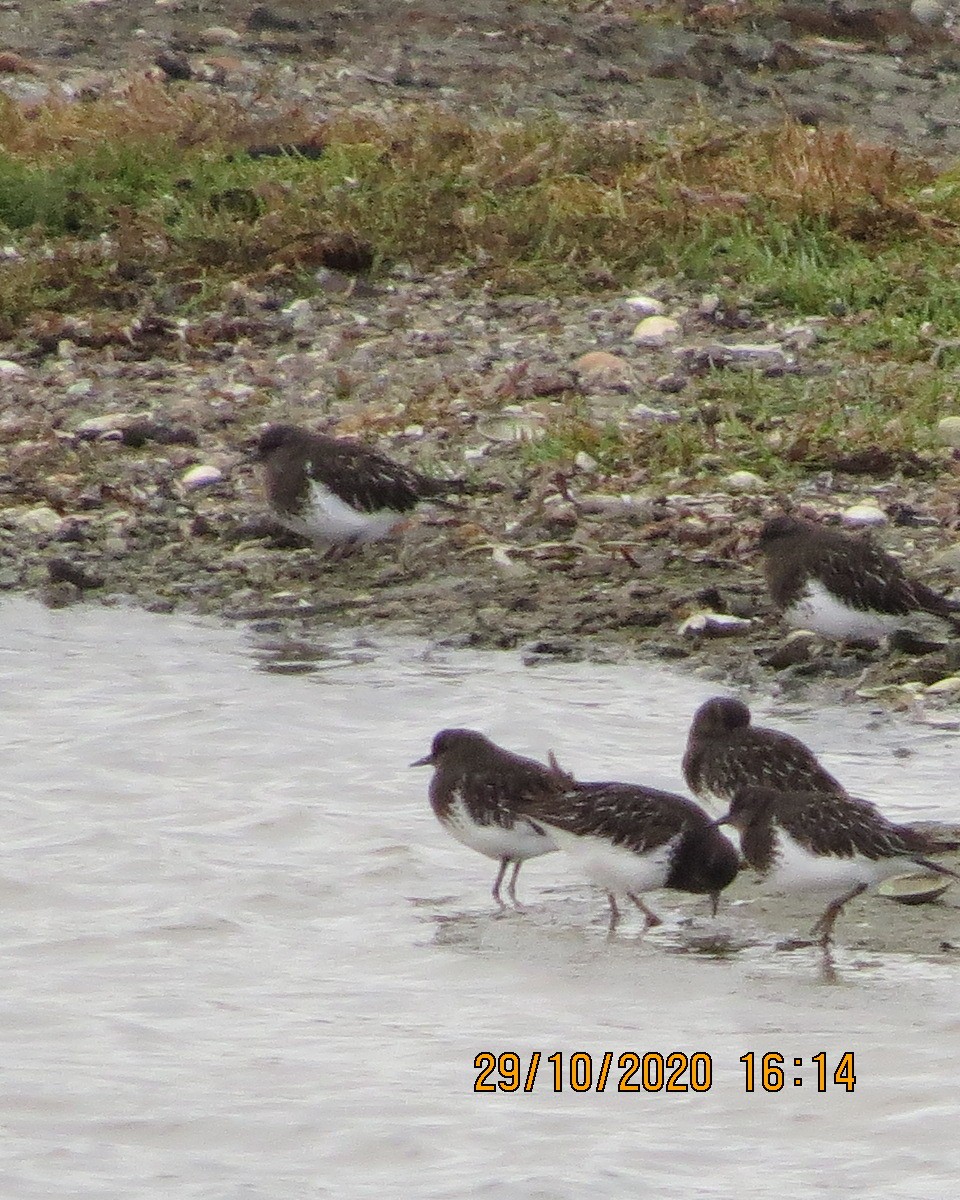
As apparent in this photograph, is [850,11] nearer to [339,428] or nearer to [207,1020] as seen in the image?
[339,428]

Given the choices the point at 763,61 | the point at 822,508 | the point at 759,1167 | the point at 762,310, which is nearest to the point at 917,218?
the point at 762,310

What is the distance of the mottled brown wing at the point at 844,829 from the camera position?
605 cm

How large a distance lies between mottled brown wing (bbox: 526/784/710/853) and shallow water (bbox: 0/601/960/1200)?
286 millimetres

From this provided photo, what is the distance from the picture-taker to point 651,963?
6.18 metres

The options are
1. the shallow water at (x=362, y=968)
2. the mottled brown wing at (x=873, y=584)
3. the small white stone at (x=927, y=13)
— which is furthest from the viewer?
the small white stone at (x=927, y=13)

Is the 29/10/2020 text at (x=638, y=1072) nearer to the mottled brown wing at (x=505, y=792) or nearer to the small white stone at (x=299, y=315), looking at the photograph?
the mottled brown wing at (x=505, y=792)

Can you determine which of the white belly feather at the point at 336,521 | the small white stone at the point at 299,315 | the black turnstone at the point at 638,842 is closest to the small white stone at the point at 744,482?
the white belly feather at the point at 336,521

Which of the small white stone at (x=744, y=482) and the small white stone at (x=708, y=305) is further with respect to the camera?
the small white stone at (x=708, y=305)

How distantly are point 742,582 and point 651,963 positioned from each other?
3062 millimetres

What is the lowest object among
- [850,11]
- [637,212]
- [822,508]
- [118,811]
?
[118,811]

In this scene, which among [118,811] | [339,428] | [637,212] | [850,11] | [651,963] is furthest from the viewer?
[850,11]

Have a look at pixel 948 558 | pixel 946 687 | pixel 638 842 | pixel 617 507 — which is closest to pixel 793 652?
pixel 946 687

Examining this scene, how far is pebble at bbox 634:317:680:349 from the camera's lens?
1153cm

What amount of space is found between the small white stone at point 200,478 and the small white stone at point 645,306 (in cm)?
256
